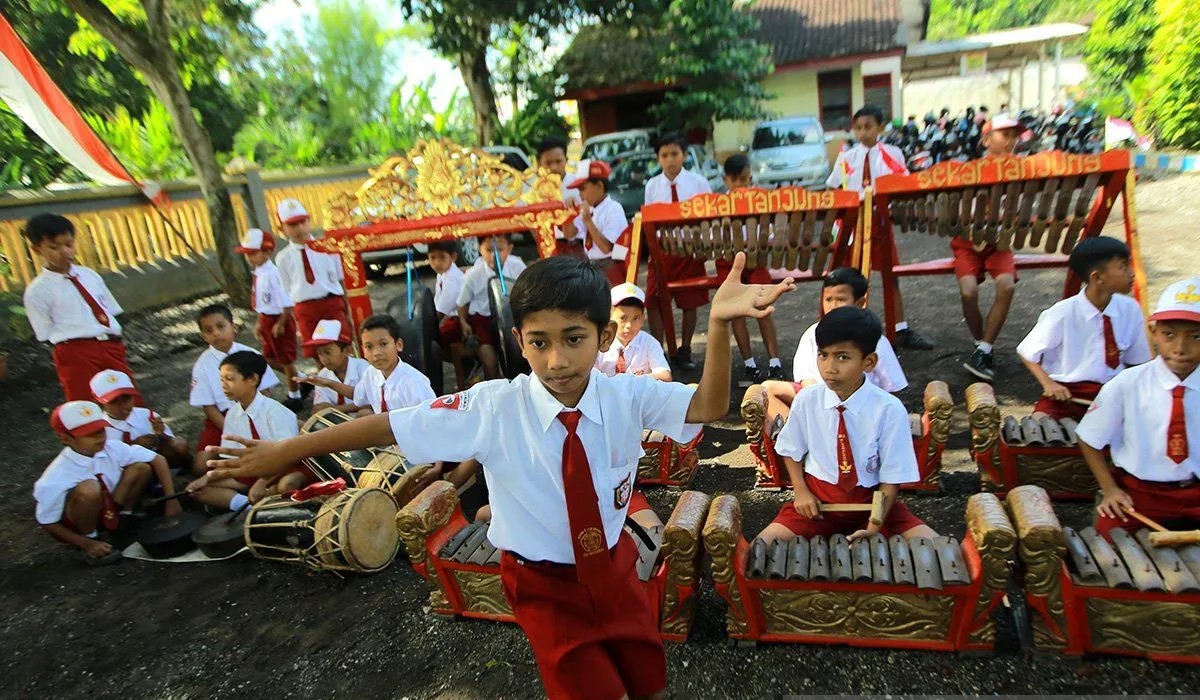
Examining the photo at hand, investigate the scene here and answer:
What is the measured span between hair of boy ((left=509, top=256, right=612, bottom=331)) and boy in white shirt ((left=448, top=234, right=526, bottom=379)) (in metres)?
3.77

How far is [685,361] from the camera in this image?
6598 millimetres

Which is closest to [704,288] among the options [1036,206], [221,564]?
[1036,206]

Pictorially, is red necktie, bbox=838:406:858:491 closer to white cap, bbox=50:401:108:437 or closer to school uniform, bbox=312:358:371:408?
school uniform, bbox=312:358:371:408

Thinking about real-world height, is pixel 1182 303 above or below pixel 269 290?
below

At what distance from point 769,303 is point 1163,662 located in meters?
2.05

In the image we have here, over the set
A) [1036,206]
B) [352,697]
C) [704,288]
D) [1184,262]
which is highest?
[1036,206]

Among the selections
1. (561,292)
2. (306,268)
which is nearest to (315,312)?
(306,268)

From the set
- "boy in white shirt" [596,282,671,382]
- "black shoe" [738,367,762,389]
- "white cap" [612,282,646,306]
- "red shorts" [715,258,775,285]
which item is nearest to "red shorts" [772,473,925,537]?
"boy in white shirt" [596,282,671,382]

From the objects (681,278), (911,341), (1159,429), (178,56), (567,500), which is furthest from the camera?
(178,56)

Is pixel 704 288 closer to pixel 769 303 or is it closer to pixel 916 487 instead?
pixel 916 487

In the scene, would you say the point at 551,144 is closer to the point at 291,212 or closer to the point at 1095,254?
the point at 291,212

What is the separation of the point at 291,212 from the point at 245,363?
2.18 m

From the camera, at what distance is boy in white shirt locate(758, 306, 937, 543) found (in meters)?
3.05

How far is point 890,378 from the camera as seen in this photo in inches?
158
